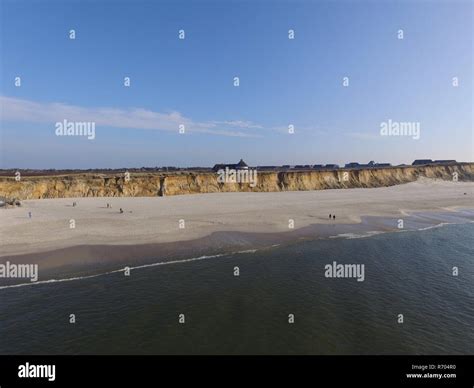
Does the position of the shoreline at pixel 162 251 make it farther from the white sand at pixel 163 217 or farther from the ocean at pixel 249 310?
the white sand at pixel 163 217

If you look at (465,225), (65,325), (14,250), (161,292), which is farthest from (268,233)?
(465,225)

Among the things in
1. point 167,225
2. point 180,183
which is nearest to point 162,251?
point 167,225

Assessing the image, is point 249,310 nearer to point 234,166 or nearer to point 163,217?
point 163,217

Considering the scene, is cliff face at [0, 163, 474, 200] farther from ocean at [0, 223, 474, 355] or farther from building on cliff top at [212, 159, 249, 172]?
ocean at [0, 223, 474, 355]

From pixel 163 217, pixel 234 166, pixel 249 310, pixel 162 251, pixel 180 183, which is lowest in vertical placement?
pixel 249 310

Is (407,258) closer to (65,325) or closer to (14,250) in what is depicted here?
(65,325)

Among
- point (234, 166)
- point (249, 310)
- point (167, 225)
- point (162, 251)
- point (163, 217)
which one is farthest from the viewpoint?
point (234, 166)

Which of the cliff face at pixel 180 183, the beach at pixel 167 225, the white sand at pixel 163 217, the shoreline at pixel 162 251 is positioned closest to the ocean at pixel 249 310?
the shoreline at pixel 162 251
